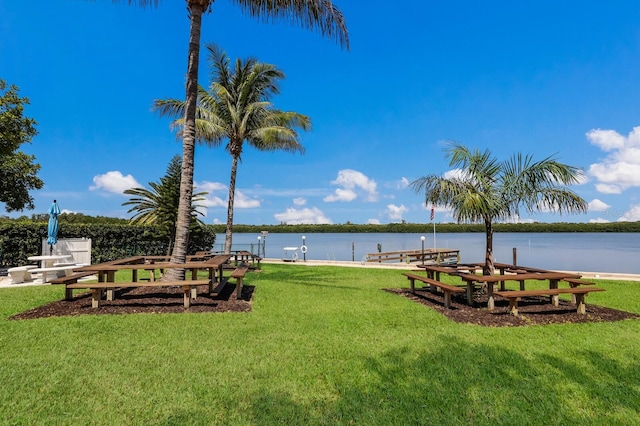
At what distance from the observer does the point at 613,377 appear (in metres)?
3.32

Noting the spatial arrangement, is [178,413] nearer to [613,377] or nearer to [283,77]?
[613,377]

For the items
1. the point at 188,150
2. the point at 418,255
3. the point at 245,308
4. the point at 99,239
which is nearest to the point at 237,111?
the point at 188,150

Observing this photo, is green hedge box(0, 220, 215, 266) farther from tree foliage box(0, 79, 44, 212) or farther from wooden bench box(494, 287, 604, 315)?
wooden bench box(494, 287, 604, 315)

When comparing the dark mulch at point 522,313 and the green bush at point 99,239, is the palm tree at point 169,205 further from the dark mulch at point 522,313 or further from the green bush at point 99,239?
the dark mulch at point 522,313

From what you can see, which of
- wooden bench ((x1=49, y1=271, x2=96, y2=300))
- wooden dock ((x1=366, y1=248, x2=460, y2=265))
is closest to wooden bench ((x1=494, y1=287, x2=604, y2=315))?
wooden bench ((x1=49, y1=271, x2=96, y2=300))

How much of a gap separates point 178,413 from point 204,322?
106 inches

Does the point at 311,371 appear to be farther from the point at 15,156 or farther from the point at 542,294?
the point at 15,156

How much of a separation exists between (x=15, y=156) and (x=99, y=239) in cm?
544

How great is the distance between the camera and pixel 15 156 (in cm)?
1481

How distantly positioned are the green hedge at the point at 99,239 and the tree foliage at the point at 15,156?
1439mm

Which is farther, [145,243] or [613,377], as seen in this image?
[145,243]

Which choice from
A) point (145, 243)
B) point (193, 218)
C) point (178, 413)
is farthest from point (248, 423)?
point (193, 218)

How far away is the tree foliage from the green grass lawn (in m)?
13.5

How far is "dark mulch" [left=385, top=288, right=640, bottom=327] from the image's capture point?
555cm
